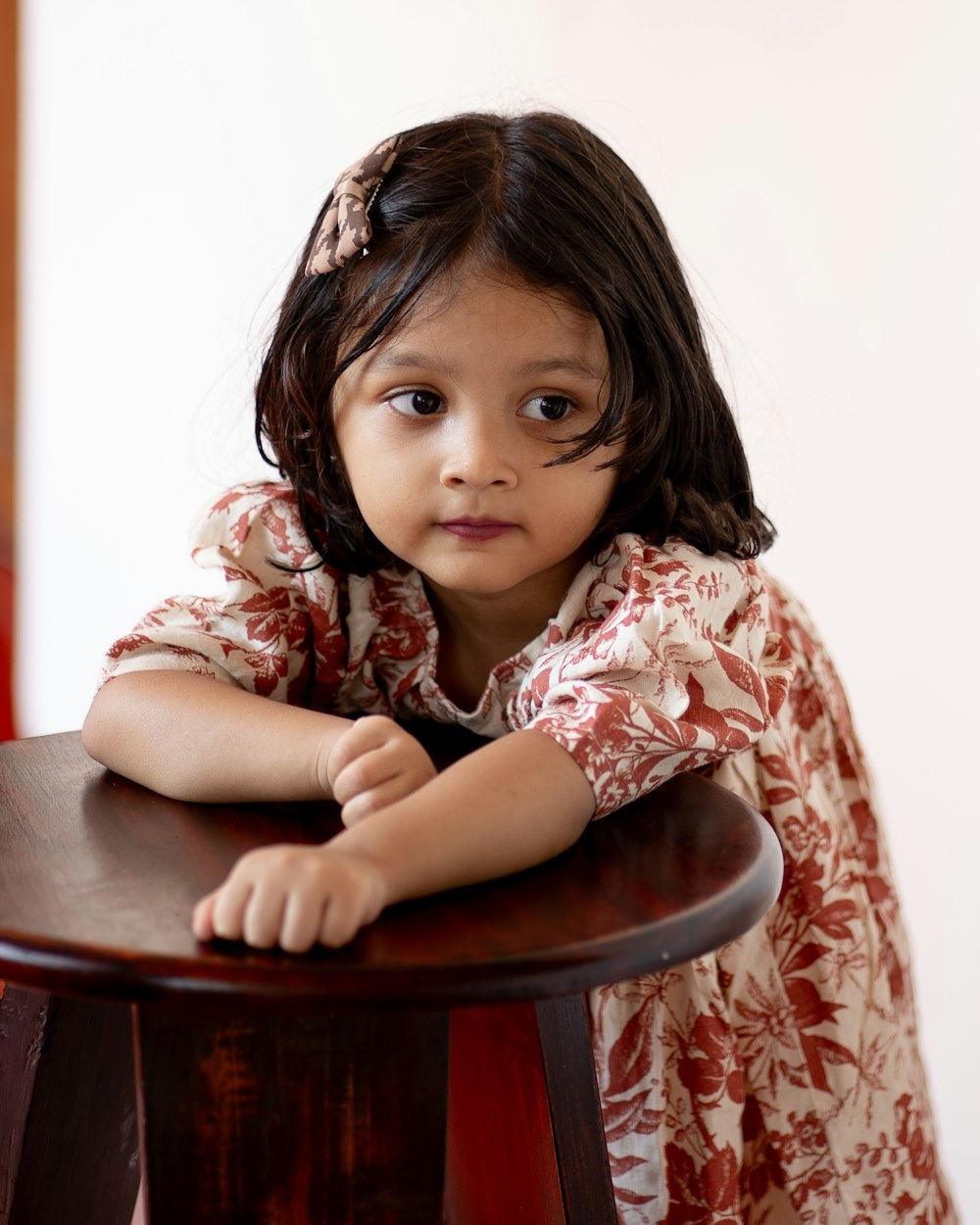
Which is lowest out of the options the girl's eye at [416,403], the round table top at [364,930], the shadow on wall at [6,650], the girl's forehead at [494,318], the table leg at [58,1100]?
the shadow on wall at [6,650]

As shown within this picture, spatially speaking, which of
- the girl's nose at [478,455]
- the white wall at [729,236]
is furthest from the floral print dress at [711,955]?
the white wall at [729,236]

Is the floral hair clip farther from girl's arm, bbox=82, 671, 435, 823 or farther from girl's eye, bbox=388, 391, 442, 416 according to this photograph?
girl's arm, bbox=82, 671, 435, 823

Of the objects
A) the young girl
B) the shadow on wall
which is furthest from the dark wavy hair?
the shadow on wall

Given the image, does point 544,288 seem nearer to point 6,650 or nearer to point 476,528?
point 476,528

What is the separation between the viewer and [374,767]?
2.06 feet

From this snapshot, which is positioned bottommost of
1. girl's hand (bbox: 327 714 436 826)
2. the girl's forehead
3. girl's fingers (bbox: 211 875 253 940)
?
girl's fingers (bbox: 211 875 253 940)

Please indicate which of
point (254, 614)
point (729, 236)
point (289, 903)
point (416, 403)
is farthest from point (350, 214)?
point (729, 236)

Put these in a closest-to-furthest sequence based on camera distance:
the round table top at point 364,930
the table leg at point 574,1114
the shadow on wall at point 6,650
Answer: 1. the round table top at point 364,930
2. the table leg at point 574,1114
3. the shadow on wall at point 6,650

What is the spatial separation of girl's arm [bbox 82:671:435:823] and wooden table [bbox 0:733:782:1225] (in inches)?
0.6

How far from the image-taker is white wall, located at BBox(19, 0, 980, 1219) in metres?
1.47

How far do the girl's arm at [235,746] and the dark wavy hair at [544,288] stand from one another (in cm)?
18

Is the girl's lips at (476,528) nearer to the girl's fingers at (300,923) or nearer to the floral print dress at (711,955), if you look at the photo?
the floral print dress at (711,955)

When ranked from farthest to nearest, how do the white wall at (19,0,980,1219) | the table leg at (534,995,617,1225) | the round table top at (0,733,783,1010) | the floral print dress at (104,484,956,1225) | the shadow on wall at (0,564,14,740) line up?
the shadow on wall at (0,564,14,740)
the white wall at (19,0,980,1219)
the floral print dress at (104,484,956,1225)
the table leg at (534,995,617,1225)
the round table top at (0,733,783,1010)

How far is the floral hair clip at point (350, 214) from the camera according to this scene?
2.68ft
